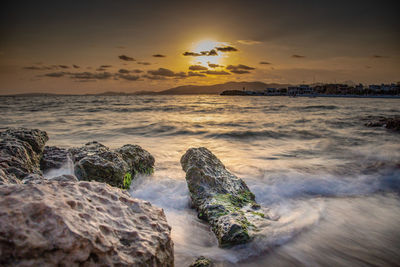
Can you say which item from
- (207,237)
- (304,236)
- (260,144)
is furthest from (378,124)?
(207,237)

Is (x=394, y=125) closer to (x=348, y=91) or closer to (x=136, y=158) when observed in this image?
(x=136, y=158)

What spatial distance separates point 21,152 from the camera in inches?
157

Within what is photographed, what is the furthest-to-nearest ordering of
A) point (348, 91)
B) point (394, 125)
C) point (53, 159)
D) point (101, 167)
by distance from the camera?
1. point (348, 91)
2. point (394, 125)
3. point (53, 159)
4. point (101, 167)

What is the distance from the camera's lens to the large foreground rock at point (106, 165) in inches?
152

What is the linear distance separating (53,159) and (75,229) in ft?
15.8

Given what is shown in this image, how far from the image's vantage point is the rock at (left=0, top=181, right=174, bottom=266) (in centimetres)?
132

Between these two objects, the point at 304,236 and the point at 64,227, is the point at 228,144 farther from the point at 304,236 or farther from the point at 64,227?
the point at 64,227

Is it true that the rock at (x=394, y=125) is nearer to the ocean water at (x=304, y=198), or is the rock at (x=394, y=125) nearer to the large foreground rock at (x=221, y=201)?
the ocean water at (x=304, y=198)

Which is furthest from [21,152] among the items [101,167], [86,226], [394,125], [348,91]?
[348,91]

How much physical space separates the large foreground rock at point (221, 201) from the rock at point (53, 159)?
9.51ft

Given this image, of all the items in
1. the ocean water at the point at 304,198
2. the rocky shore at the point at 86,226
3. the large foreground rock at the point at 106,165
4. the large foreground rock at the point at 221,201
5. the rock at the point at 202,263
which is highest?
the rocky shore at the point at 86,226

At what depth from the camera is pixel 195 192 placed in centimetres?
397

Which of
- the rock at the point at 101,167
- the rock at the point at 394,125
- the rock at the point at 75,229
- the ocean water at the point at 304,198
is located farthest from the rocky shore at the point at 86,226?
the rock at the point at 394,125

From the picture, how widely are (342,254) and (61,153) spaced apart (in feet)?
19.5
